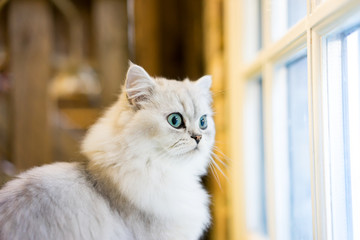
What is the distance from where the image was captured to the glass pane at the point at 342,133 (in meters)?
0.98

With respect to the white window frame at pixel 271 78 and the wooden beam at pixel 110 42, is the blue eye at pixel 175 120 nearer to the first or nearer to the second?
the white window frame at pixel 271 78

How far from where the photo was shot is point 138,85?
1200 millimetres

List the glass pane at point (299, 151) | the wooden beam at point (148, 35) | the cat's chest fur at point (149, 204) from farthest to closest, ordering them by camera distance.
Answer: the wooden beam at point (148, 35) < the glass pane at point (299, 151) < the cat's chest fur at point (149, 204)

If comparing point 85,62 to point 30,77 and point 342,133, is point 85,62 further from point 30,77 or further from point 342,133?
point 342,133

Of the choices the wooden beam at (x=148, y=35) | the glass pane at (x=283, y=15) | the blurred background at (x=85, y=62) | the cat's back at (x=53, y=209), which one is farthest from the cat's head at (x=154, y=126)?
the wooden beam at (x=148, y=35)

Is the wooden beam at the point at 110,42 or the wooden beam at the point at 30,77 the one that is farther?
the wooden beam at the point at 110,42

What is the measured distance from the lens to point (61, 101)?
371cm

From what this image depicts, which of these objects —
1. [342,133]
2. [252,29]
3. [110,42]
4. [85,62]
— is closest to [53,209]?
[342,133]

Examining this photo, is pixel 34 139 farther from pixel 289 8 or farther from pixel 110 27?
pixel 289 8

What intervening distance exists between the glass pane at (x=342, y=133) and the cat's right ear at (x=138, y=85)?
565mm

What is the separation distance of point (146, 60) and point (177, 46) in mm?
279

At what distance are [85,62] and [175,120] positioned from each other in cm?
180

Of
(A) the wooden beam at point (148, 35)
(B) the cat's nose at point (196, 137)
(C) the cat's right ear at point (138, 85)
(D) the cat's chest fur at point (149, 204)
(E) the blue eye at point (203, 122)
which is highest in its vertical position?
(A) the wooden beam at point (148, 35)

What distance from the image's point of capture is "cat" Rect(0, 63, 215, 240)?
1.02 metres
